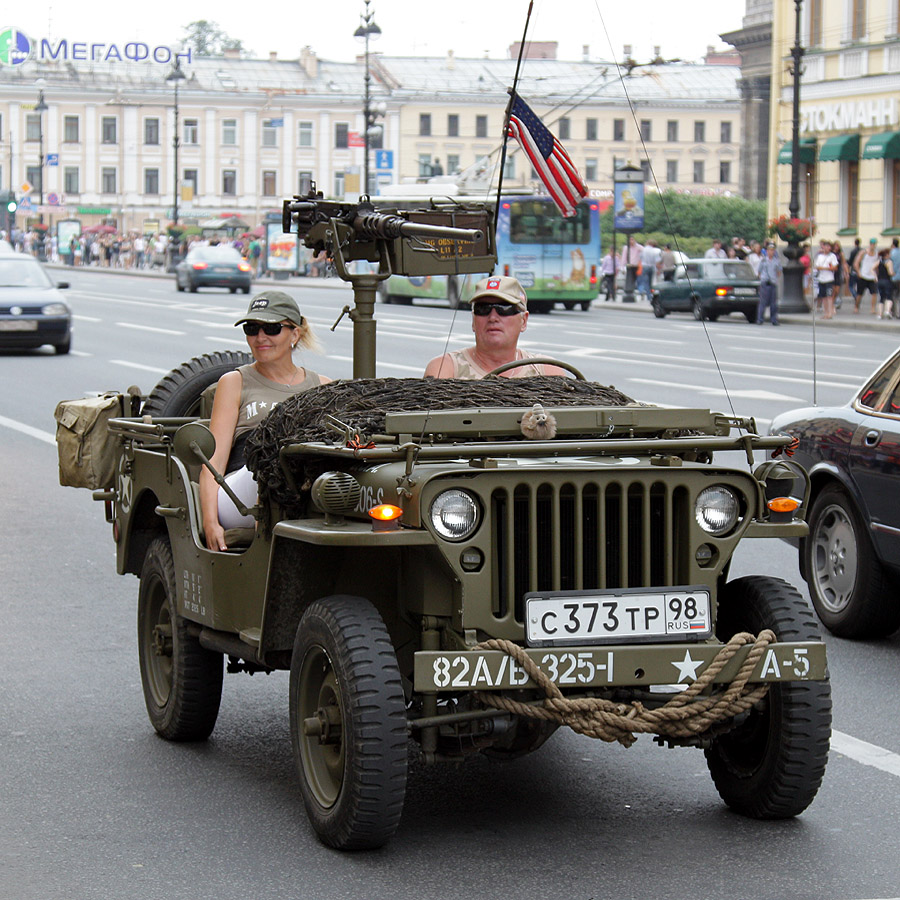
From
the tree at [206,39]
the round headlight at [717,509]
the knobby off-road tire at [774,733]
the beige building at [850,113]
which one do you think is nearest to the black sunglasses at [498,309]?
the knobby off-road tire at [774,733]

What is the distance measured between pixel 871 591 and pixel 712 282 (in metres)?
32.5

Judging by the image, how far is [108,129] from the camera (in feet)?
390

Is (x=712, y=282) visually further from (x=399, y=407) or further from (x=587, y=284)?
(x=399, y=407)

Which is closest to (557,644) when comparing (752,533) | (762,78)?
(752,533)

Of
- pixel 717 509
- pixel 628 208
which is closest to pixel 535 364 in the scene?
pixel 717 509

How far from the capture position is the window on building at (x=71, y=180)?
389 ft

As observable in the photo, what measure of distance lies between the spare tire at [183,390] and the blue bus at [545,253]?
109 feet

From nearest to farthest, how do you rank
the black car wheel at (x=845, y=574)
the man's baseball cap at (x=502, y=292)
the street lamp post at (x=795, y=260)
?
the man's baseball cap at (x=502, y=292) → the black car wheel at (x=845, y=574) → the street lamp post at (x=795, y=260)

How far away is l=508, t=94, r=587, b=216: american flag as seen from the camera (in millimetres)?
8164

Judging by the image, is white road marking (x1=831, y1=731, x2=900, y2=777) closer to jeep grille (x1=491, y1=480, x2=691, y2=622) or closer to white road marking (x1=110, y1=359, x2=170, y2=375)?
jeep grille (x1=491, y1=480, x2=691, y2=622)

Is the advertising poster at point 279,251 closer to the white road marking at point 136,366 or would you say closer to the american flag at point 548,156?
the white road marking at point 136,366

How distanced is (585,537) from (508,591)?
11.4 inches

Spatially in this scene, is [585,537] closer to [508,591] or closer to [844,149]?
[508,591]

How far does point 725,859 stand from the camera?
497 cm
